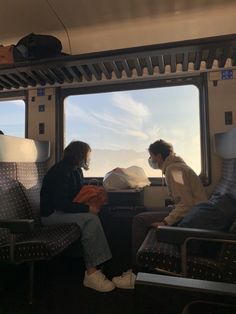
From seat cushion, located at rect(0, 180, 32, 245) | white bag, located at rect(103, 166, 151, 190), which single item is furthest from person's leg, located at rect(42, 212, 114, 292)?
white bag, located at rect(103, 166, 151, 190)

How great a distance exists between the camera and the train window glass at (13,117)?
3570mm

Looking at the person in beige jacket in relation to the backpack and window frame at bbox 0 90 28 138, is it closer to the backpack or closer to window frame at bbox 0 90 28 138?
the backpack

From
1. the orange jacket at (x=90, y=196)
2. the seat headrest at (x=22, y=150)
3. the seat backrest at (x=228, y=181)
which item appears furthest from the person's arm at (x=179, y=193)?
the seat headrest at (x=22, y=150)

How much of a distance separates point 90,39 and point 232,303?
9.99 ft

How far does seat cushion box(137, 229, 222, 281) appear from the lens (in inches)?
59.1

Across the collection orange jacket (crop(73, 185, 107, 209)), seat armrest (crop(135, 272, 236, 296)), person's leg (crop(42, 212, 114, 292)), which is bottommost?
person's leg (crop(42, 212, 114, 292))

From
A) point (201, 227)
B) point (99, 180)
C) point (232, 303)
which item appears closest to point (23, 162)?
point (99, 180)

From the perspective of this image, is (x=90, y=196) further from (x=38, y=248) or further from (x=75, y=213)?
(x=38, y=248)

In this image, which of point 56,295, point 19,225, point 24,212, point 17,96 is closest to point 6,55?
point 17,96

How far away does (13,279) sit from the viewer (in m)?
2.37

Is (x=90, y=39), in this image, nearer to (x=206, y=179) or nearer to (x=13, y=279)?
(x=206, y=179)

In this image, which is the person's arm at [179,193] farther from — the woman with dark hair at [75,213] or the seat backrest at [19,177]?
the seat backrest at [19,177]

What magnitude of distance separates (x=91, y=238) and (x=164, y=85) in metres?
1.89

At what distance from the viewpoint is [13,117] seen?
11.9ft
